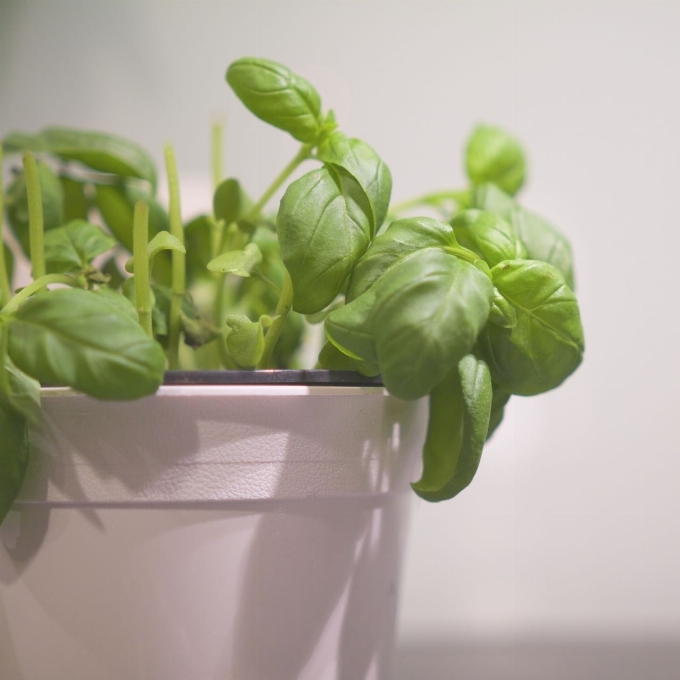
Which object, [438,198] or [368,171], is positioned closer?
[368,171]

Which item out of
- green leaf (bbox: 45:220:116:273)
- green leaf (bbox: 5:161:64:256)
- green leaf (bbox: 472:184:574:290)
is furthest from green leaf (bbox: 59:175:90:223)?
green leaf (bbox: 472:184:574:290)

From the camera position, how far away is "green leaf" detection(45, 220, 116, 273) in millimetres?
487

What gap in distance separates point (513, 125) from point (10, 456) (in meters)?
0.78

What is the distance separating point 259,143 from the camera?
946 mm

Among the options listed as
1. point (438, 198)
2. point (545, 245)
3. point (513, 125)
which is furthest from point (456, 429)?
point (513, 125)

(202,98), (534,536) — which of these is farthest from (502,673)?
(202,98)

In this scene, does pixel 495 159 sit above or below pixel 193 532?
above

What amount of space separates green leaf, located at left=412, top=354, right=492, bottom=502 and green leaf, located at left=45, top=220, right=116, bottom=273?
0.82 ft

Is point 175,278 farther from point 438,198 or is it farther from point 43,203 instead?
point 438,198

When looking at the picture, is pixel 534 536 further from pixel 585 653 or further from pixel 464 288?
pixel 464 288

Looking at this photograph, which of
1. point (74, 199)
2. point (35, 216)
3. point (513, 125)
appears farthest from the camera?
point (513, 125)

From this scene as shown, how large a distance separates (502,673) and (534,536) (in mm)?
229

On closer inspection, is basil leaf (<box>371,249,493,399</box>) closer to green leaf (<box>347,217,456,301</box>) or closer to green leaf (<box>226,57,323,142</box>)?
green leaf (<box>347,217,456,301</box>)

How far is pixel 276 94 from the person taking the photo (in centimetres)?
47
